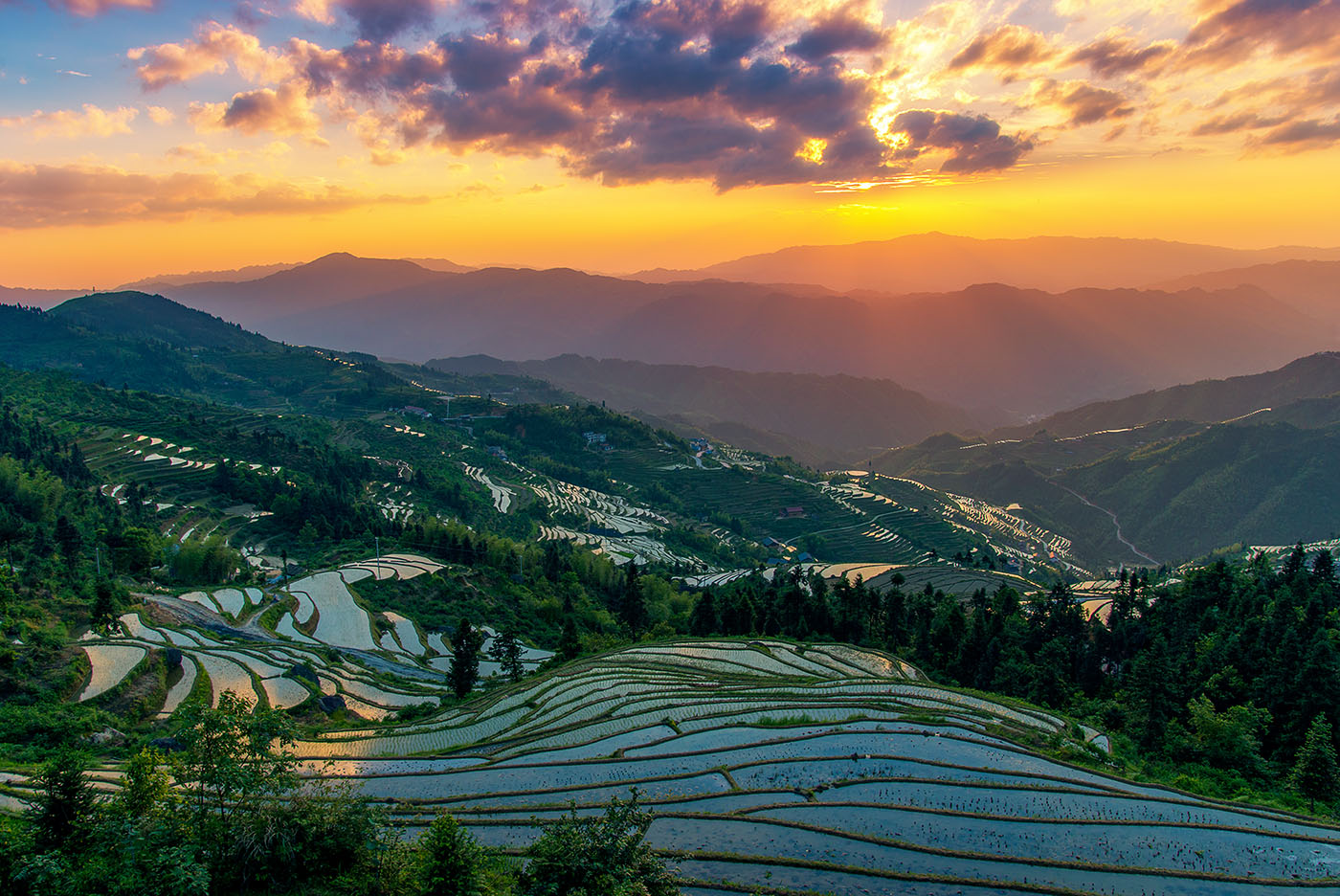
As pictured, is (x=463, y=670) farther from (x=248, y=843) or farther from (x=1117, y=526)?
(x=1117, y=526)

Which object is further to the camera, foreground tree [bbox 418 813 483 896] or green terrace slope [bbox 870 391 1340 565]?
green terrace slope [bbox 870 391 1340 565]

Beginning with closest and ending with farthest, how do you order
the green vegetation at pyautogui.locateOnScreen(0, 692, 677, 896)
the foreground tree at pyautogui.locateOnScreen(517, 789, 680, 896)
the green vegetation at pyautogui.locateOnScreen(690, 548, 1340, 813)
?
the green vegetation at pyautogui.locateOnScreen(0, 692, 677, 896), the foreground tree at pyautogui.locateOnScreen(517, 789, 680, 896), the green vegetation at pyautogui.locateOnScreen(690, 548, 1340, 813)

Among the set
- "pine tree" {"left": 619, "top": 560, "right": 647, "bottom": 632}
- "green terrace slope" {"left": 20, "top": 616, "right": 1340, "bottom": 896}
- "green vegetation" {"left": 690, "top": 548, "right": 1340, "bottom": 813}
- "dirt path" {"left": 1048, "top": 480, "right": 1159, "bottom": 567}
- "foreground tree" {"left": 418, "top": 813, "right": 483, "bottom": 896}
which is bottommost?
"dirt path" {"left": 1048, "top": 480, "right": 1159, "bottom": 567}

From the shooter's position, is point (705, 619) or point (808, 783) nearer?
point (808, 783)

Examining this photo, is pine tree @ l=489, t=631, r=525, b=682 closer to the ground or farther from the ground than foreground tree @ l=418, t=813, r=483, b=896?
closer to the ground

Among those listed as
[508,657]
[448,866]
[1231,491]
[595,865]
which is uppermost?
[595,865]

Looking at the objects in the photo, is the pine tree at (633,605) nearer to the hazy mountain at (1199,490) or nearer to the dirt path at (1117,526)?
the hazy mountain at (1199,490)

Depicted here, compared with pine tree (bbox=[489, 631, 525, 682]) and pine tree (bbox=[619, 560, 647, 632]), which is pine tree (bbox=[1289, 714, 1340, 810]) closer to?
pine tree (bbox=[489, 631, 525, 682])

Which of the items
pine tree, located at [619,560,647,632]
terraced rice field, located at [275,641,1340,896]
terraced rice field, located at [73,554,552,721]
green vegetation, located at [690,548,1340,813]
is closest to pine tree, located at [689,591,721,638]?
green vegetation, located at [690,548,1340,813]

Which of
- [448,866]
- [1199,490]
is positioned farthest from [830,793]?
[1199,490]

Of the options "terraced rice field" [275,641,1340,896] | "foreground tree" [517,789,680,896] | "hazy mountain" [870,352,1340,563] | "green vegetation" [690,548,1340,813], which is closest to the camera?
"foreground tree" [517,789,680,896]

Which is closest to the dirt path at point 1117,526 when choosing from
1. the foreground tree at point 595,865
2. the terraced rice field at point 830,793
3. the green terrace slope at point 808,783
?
the green terrace slope at point 808,783
